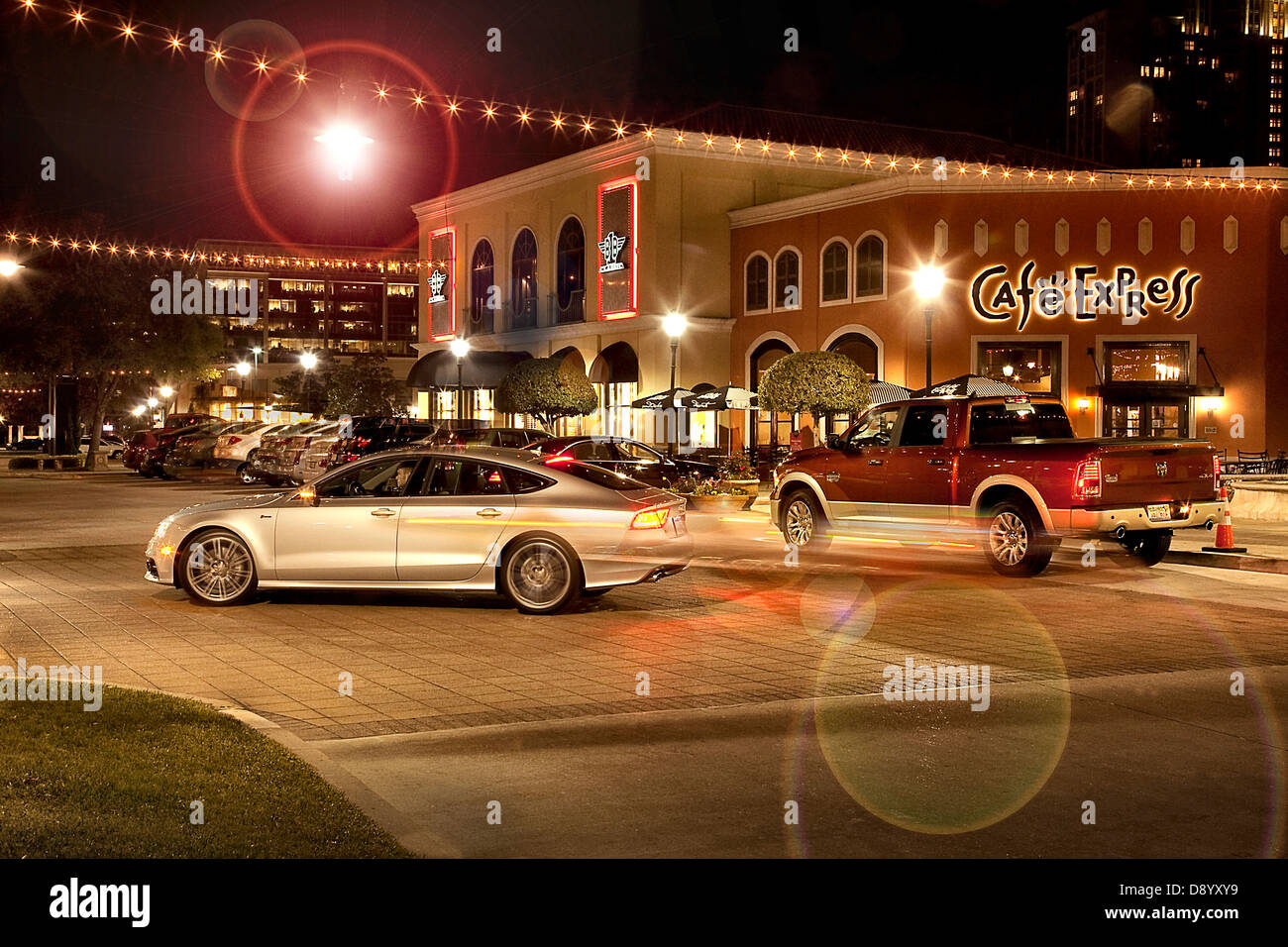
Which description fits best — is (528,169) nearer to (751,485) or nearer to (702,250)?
(702,250)

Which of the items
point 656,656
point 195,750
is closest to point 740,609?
point 656,656

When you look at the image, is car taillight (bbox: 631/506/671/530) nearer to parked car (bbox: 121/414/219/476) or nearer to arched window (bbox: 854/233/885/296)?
parked car (bbox: 121/414/219/476)

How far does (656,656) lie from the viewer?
1017 centimetres

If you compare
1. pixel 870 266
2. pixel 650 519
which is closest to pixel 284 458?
pixel 870 266

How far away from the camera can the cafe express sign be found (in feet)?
132

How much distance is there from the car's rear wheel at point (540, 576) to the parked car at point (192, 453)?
2776 centimetres

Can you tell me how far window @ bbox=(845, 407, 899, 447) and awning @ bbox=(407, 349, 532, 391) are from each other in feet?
132

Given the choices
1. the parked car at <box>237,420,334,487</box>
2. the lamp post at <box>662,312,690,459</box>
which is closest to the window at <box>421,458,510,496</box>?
the parked car at <box>237,420,334,487</box>

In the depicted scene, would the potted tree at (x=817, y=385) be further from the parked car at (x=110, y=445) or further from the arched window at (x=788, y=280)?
the parked car at (x=110, y=445)

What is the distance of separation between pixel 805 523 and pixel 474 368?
42017mm

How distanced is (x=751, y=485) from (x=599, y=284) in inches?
1012

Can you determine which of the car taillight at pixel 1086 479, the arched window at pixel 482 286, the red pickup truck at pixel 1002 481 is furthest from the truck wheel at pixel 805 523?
the arched window at pixel 482 286

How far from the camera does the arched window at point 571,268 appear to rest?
54.2 meters
